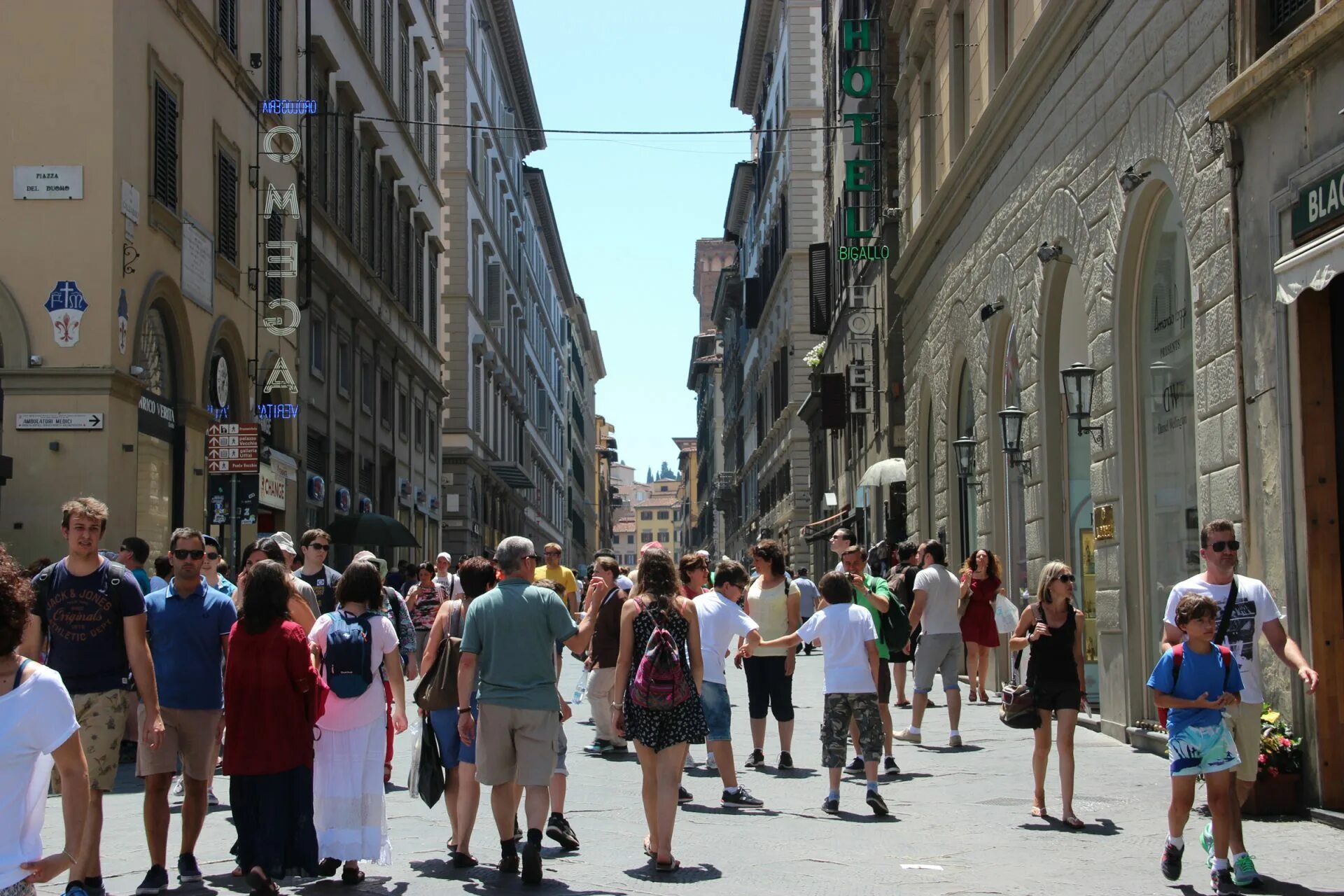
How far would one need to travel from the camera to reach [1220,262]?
1105 cm

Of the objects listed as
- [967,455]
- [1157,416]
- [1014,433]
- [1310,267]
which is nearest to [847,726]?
[1157,416]

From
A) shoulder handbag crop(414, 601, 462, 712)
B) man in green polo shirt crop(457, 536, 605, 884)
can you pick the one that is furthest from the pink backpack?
shoulder handbag crop(414, 601, 462, 712)

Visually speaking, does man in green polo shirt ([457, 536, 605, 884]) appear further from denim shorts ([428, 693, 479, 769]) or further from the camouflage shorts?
the camouflage shorts

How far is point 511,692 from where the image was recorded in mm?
8594

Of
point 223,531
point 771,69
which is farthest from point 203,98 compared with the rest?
point 771,69

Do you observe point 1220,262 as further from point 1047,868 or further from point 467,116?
point 467,116

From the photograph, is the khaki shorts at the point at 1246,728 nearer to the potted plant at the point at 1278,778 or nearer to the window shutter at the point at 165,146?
the potted plant at the point at 1278,778

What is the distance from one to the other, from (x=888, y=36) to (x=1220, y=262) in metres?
19.8

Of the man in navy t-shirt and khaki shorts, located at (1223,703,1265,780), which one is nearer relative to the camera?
the man in navy t-shirt

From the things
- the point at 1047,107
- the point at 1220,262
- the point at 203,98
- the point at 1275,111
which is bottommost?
the point at 1220,262

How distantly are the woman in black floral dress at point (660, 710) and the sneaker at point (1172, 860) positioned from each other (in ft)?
8.10

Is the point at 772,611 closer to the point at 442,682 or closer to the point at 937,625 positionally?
the point at 937,625

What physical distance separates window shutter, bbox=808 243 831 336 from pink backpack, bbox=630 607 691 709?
34915 millimetres

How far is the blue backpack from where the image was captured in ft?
27.7
